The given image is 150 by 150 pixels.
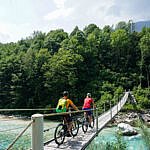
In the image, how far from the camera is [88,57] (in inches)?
1635

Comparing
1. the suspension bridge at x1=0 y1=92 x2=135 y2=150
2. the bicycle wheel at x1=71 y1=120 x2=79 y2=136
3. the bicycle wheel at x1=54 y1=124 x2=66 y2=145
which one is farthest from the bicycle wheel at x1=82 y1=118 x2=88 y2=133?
the bicycle wheel at x1=54 y1=124 x2=66 y2=145

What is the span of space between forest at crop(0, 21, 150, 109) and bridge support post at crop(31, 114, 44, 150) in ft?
95.6

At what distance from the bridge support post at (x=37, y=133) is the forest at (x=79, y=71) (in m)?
29.2

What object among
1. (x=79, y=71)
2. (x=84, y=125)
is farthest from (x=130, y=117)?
(x=84, y=125)

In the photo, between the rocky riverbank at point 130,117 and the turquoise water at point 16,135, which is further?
the rocky riverbank at point 130,117

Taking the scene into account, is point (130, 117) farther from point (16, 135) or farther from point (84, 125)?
point (84, 125)

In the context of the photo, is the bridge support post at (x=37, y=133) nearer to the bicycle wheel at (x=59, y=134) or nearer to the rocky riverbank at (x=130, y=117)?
the bicycle wheel at (x=59, y=134)

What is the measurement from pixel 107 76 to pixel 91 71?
2201mm

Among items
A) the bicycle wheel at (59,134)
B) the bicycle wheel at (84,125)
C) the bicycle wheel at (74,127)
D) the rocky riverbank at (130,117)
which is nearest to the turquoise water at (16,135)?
the bicycle wheel at (59,134)

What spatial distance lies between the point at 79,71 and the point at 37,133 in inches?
1402

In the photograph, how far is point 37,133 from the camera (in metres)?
3.33

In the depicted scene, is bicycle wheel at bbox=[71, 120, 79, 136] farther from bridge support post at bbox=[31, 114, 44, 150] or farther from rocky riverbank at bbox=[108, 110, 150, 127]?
rocky riverbank at bbox=[108, 110, 150, 127]

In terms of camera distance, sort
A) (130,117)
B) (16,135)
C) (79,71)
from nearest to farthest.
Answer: (16,135), (130,117), (79,71)

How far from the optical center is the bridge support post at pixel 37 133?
3301 millimetres
